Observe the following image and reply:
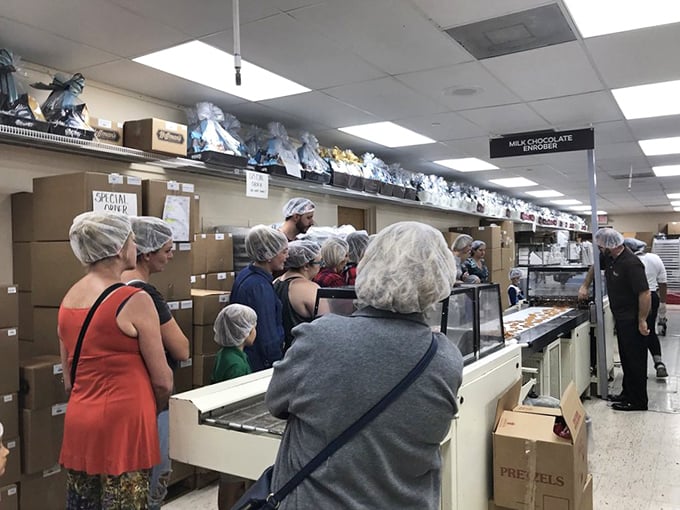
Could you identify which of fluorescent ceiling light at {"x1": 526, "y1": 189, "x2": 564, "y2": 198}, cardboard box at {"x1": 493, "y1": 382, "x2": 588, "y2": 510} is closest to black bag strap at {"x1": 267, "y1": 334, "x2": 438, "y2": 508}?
cardboard box at {"x1": 493, "y1": 382, "x2": 588, "y2": 510}

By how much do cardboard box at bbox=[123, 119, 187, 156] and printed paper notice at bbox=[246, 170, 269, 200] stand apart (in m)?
0.60

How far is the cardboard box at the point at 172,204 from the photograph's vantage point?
312 cm

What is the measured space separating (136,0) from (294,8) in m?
0.75

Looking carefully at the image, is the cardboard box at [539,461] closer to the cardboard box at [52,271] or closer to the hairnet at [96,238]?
the hairnet at [96,238]

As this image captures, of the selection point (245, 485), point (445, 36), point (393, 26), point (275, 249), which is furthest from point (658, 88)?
point (245, 485)

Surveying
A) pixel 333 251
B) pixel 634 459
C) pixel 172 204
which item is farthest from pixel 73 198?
pixel 634 459

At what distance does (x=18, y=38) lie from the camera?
2945 mm

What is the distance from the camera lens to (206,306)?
11.1 feet

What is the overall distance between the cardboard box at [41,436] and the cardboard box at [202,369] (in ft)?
2.68

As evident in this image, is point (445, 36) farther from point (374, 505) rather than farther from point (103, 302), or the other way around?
point (374, 505)

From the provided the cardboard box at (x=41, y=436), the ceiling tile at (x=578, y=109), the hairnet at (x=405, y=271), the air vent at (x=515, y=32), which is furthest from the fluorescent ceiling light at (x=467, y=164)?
the hairnet at (x=405, y=271)

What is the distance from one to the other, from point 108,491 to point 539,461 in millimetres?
1586

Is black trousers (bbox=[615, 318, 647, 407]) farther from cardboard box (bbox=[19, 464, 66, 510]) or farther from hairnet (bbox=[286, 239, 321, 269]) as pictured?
cardboard box (bbox=[19, 464, 66, 510])

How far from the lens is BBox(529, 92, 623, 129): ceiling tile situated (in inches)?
172
